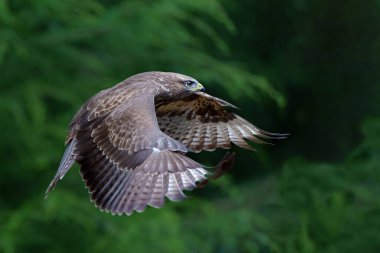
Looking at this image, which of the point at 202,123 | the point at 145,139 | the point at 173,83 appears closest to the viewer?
the point at 145,139

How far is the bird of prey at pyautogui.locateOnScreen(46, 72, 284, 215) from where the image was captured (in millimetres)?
7582

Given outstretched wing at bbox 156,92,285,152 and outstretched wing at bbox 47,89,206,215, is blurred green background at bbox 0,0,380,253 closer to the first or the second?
outstretched wing at bbox 156,92,285,152

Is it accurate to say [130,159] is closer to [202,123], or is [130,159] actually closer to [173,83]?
[173,83]

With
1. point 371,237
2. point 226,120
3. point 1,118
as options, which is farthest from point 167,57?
point 226,120

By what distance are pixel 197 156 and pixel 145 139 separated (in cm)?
976

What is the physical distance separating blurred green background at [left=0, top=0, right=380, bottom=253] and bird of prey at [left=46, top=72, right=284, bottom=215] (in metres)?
6.43

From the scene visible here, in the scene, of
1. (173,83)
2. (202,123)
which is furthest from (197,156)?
(173,83)

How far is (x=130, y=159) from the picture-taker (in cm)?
784

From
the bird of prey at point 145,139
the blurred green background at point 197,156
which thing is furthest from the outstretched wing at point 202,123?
the blurred green background at point 197,156

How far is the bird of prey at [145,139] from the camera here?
299 inches

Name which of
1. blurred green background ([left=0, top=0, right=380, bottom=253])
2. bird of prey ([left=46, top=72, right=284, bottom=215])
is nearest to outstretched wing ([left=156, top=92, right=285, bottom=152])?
bird of prey ([left=46, top=72, right=284, bottom=215])

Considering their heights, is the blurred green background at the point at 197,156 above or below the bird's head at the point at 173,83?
below

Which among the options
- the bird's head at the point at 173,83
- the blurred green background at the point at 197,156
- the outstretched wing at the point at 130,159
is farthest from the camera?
the blurred green background at the point at 197,156

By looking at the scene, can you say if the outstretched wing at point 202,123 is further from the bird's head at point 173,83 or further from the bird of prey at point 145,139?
the bird's head at point 173,83
